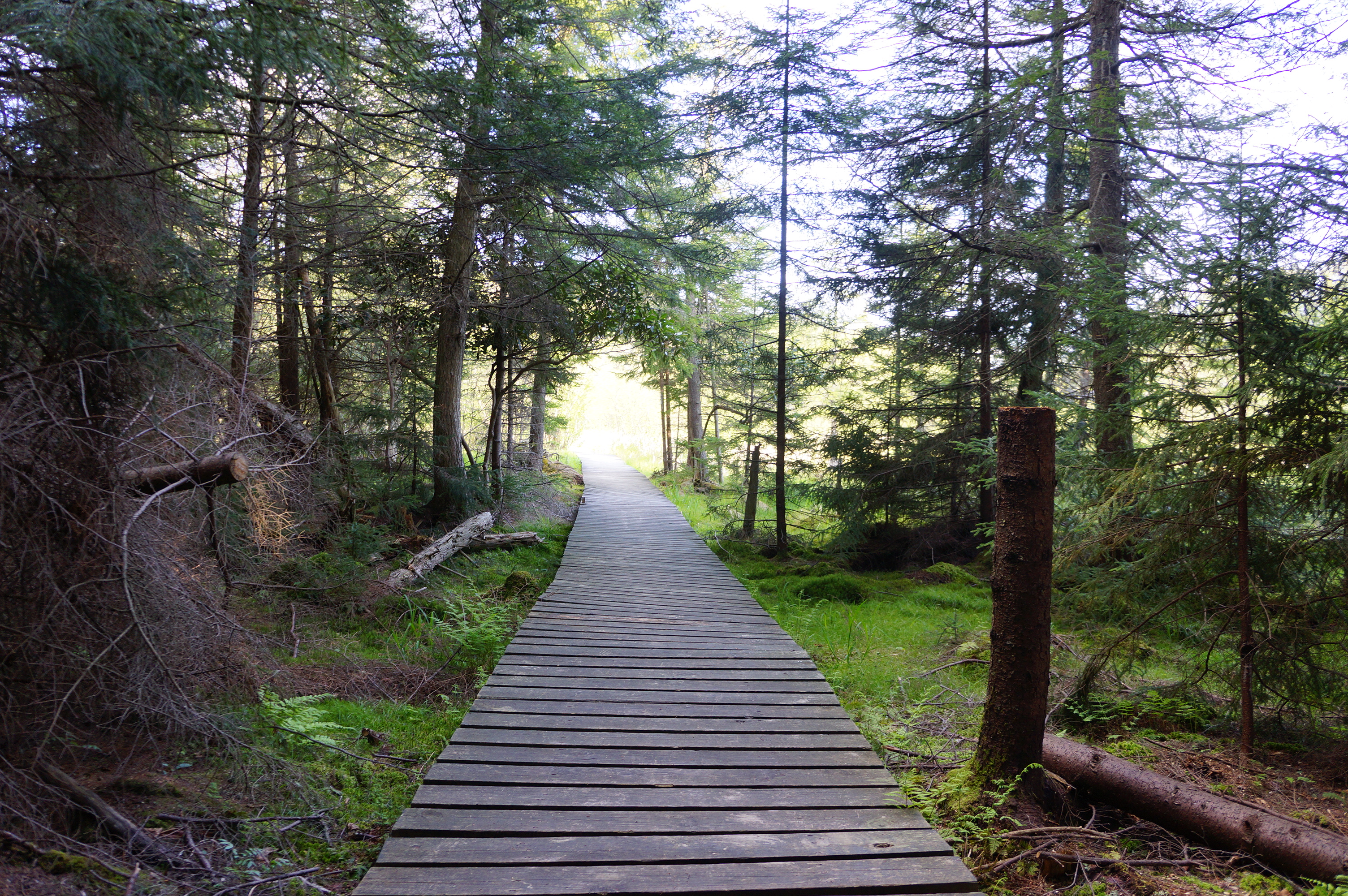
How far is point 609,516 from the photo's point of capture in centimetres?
1480

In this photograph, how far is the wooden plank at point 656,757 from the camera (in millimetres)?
3879

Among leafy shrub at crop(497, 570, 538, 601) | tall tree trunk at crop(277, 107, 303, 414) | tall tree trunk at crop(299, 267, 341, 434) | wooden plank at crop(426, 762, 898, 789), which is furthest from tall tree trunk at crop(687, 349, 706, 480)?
wooden plank at crop(426, 762, 898, 789)

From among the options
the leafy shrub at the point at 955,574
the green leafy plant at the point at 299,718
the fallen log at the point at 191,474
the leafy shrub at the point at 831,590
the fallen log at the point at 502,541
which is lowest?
the leafy shrub at the point at 831,590

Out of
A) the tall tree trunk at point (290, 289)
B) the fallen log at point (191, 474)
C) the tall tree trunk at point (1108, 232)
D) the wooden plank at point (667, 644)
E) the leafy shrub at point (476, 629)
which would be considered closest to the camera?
the fallen log at point (191, 474)

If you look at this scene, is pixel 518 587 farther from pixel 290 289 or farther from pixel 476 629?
pixel 290 289

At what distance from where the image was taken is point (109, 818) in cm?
284

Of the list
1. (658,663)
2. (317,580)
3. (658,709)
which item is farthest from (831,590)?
(317,580)

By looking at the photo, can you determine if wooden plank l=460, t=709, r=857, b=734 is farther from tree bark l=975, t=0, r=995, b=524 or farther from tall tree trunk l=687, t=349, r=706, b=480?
tall tree trunk l=687, t=349, r=706, b=480

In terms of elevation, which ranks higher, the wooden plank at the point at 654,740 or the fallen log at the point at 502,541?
the fallen log at the point at 502,541

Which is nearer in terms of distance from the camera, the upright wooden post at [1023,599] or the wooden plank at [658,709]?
the upright wooden post at [1023,599]

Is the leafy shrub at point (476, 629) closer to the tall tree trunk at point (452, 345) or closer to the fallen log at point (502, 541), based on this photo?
the fallen log at point (502, 541)

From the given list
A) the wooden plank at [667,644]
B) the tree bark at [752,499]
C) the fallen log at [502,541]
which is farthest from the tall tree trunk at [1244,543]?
the fallen log at [502,541]

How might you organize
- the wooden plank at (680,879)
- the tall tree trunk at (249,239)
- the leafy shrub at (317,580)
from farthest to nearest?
the leafy shrub at (317,580)
the tall tree trunk at (249,239)
the wooden plank at (680,879)

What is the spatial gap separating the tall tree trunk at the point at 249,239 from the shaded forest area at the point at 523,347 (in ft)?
0.39
